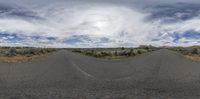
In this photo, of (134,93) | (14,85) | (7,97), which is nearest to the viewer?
(7,97)

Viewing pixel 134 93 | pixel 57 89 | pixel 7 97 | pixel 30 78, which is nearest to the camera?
pixel 7 97

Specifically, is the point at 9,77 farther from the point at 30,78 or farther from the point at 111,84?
the point at 111,84

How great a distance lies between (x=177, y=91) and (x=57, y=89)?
21.8 ft

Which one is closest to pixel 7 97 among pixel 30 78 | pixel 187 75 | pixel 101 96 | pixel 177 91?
pixel 101 96

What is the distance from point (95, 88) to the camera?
98.8 feet

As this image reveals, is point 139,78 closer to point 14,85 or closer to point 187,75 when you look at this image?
point 187,75

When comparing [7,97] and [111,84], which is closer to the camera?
[7,97]

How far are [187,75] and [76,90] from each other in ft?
45.1

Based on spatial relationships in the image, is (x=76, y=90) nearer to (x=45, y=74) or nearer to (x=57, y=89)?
(x=57, y=89)

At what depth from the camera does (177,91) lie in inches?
1120

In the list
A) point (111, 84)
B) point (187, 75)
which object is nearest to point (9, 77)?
point (111, 84)

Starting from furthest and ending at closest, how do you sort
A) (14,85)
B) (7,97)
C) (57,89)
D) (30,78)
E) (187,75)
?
(187,75) → (30,78) → (14,85) → (57,89) → (7,97)

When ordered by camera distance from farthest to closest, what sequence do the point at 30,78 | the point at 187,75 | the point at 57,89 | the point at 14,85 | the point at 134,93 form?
the point at 187,75, the point at 30,78, the point at 14,85, the point at 57,89, the point at 134,93

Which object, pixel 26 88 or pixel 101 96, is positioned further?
pixel 26 88
